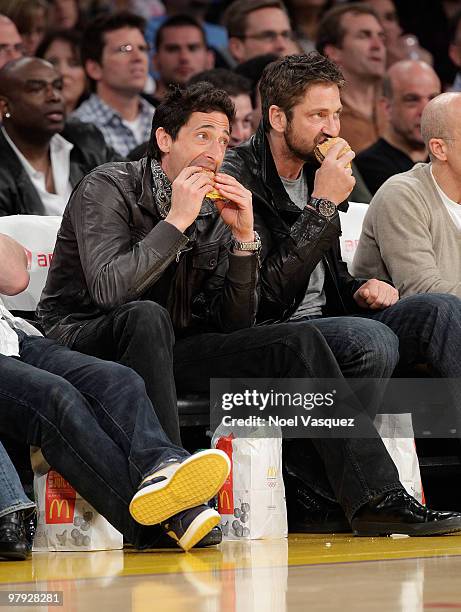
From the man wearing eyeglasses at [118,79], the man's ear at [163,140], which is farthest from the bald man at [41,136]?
the man's ear at [163,140]

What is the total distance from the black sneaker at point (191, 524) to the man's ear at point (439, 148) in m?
2.10

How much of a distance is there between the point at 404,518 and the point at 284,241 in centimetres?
114

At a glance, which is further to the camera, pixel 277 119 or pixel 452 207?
pixel 452 207

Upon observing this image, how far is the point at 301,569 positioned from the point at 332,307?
181 cm

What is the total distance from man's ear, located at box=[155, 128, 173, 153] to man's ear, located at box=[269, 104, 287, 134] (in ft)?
1.84

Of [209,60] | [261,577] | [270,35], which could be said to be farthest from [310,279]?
[209,60]

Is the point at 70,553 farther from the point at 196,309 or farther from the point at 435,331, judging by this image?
the point at 435,331

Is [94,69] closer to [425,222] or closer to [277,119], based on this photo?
[277,119]

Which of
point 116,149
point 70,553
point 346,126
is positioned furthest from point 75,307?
point 346,126

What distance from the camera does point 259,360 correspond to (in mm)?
4262

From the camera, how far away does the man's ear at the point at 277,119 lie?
4.85 metres

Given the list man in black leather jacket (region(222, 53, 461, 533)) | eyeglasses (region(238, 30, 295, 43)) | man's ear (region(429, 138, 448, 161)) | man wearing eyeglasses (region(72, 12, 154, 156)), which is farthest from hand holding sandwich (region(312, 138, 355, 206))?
eyeglasses (region(238, 30, 295, 43))

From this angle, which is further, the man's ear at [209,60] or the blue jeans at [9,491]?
the man's ear at [209,60]

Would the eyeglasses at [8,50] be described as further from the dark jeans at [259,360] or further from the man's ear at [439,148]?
the dark jeans at [259,360]
